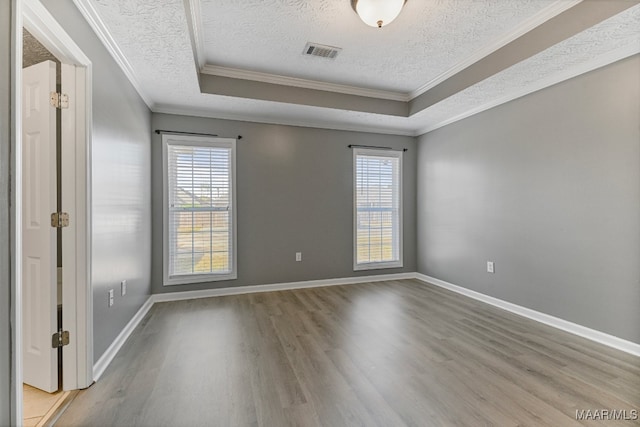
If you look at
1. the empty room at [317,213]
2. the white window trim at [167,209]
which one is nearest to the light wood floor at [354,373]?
the empty room at [317,213]

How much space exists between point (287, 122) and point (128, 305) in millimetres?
2968

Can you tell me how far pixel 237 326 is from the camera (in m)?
2.87

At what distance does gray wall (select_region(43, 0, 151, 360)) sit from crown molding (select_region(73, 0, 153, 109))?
0.15 feet

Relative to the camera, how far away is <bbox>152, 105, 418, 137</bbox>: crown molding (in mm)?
3710

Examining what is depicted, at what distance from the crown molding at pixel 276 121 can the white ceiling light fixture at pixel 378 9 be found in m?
2.12

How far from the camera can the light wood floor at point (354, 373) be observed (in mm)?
1634

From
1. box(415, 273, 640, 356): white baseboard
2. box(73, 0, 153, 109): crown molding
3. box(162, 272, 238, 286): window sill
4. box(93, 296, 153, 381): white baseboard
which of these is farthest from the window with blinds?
box(73, 0, 153, 109): crown molding

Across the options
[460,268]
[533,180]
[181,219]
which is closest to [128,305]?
[181,219]

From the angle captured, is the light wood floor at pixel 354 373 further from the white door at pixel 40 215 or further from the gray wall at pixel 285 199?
the gray wall at pixel 285 199

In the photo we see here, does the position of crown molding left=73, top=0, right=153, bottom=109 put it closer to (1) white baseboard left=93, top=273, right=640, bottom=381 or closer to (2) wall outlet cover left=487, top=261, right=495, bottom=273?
(1) white baseboard left=93, top=273, right=640, bottom=381

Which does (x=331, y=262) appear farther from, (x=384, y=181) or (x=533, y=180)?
(x=533, y=180)

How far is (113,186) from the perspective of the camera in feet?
7.63

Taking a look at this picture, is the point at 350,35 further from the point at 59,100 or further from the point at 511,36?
the point at 59,100

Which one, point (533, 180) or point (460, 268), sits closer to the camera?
point (533, 180)
